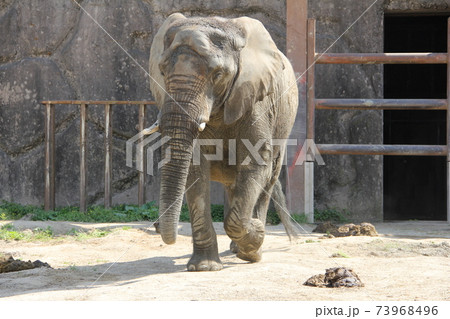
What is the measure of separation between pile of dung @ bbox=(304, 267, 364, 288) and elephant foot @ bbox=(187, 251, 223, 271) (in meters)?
0.90

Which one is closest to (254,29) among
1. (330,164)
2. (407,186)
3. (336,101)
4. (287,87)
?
(287,87)

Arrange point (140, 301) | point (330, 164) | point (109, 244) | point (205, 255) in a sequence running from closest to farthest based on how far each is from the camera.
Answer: point (140, 301) → point (205, 255) → point (109, 244) → point (330, 164)

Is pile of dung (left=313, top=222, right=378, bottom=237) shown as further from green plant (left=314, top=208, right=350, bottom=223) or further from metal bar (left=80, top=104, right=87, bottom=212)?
metal bar (left=80, top=104, right=87, bottom=212)

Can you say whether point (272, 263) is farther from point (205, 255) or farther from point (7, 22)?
point (7, 22)

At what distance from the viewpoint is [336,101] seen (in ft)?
25.9

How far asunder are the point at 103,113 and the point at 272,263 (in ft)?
13.9

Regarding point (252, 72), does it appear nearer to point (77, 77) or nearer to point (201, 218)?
point (201, 218)

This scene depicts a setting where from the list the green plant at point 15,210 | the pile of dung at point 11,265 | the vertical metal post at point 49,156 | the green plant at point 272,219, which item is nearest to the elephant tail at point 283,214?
the green plant at point 272,219

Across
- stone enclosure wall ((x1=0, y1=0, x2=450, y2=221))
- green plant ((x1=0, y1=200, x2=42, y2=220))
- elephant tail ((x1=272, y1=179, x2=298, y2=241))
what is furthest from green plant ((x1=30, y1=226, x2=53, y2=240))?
elephant tail ((x1=272, y1=179, x2=298, y2=241))

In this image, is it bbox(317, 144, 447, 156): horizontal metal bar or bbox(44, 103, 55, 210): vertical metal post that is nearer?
bbox(317, 144, 447, 156): horizontal metal bar

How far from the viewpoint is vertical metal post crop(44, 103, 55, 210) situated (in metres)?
8.11

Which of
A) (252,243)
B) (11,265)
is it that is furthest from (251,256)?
(11,265)

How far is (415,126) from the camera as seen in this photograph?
428 inches

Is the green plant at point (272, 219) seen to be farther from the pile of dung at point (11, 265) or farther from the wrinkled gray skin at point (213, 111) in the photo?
the pile of dung at point (11, 265)
